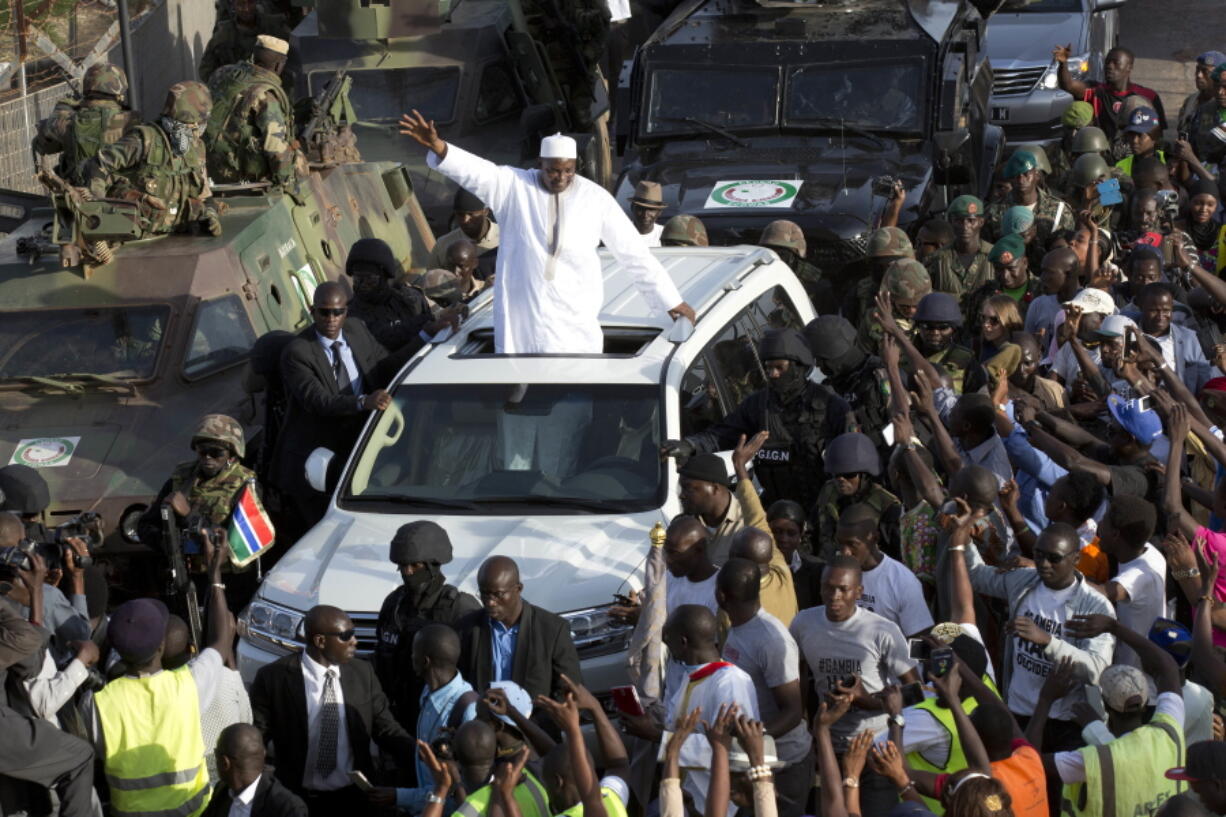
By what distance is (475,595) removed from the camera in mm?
8766

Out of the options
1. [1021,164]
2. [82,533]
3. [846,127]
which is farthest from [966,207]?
[82,533]

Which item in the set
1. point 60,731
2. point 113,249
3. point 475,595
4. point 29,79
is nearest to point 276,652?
point 475,595

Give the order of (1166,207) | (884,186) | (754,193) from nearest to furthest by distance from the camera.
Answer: (1166,207)
(884,186)
(754,193)

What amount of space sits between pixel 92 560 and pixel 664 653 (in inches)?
130

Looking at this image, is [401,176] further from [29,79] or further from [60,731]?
[29,79]

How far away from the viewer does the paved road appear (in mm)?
24094

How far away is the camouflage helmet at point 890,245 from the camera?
12.2m

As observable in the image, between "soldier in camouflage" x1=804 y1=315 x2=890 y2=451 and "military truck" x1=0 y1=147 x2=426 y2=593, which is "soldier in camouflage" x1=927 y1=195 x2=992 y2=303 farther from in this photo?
"military truck" x1=0 y1=147 x2=426 y2=593

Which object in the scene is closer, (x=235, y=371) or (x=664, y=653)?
(x=664, y=653)

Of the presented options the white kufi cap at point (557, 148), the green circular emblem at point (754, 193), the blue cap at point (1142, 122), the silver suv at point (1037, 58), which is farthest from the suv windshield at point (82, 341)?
the silver suv at point (1037, 58)

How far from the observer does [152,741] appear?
7.61 metres

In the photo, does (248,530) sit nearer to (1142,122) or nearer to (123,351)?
(123,351)

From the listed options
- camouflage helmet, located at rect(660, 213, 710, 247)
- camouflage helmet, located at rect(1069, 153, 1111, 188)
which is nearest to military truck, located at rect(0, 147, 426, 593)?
camouflage helmet, located at rect(660, 213, 710, 247)

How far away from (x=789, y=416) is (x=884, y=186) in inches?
173
